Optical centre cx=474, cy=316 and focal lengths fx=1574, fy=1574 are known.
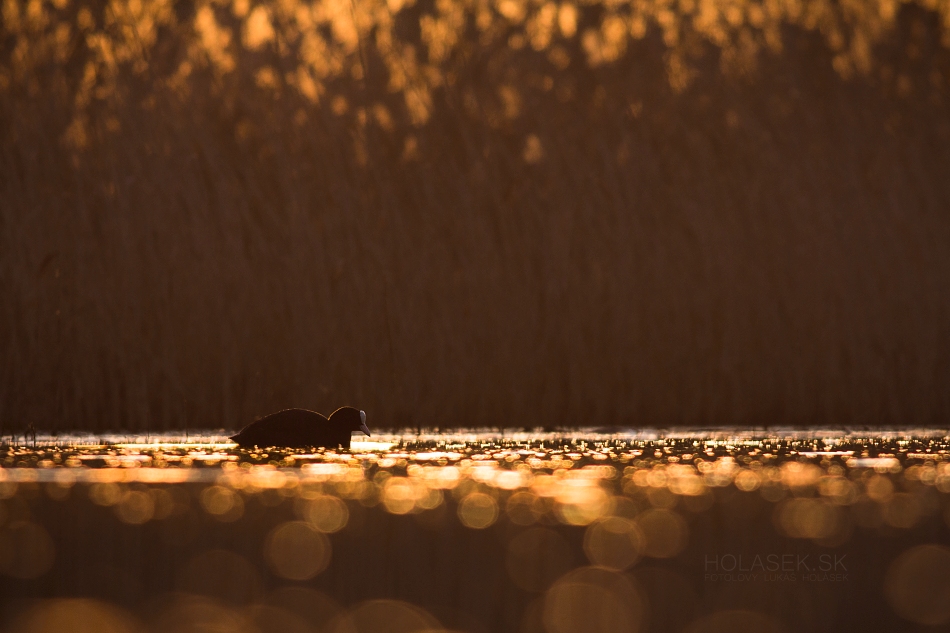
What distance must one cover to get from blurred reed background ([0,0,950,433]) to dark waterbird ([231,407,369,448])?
218 centimetres

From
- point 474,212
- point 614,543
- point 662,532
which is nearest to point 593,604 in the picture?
point 614,543

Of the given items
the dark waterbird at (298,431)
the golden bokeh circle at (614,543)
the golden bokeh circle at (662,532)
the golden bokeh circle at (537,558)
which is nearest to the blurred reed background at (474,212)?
the dark waterbird at (298,431)

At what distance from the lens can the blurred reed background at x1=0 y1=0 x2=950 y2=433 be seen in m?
12.4

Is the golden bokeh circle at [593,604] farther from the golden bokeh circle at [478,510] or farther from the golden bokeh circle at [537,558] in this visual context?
the golden bokeh circle at [478,510]

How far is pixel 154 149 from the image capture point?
13.8 metres

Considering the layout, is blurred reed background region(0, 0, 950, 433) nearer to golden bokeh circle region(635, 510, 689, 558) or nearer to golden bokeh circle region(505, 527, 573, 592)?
golden bokeh circle region(635, 510, 689, 558)

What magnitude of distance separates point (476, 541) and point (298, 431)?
4.88 meters

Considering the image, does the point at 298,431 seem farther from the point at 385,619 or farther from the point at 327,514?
the point at 385,619

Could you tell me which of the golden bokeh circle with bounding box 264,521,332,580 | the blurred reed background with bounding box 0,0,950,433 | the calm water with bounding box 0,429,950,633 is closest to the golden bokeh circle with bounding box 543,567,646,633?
the calm water with bounding box 0,429,950,633

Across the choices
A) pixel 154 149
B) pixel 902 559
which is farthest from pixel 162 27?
pixel 902 559

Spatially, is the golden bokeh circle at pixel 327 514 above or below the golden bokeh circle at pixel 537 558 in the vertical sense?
above

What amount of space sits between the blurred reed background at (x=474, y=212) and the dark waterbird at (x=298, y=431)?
2.18 metres

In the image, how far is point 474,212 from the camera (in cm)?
1327

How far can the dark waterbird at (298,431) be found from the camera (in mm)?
9797
